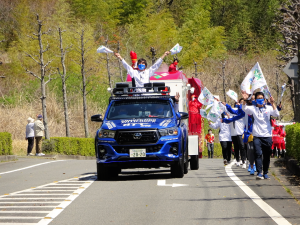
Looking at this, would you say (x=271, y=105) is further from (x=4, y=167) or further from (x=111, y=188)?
(x=4, y=167)

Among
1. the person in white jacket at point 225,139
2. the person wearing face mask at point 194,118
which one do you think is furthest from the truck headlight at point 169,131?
the person wearing face mask at point 194,118

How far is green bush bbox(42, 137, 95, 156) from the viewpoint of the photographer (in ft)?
103

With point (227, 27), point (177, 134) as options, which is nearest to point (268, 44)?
point (227, 27)

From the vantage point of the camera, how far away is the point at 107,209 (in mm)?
9125

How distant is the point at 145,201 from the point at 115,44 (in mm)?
58698

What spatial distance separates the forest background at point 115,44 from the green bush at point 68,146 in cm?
518

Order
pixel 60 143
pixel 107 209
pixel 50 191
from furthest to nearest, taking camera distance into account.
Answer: pixel 60 143, pixel 50 191, pixel 107 209

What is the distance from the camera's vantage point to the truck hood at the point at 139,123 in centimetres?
1318

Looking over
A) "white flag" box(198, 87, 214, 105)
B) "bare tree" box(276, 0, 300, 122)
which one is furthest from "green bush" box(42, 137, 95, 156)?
"white flag" box(198, 87, 214, 105)

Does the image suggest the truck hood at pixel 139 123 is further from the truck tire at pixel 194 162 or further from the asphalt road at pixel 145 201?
the truck tire at pixel 194 162

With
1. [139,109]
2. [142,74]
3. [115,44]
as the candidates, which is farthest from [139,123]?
[115,44]

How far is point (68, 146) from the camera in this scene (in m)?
32.7

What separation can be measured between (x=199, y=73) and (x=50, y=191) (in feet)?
170

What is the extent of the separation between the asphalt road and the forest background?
2499 centimetres
